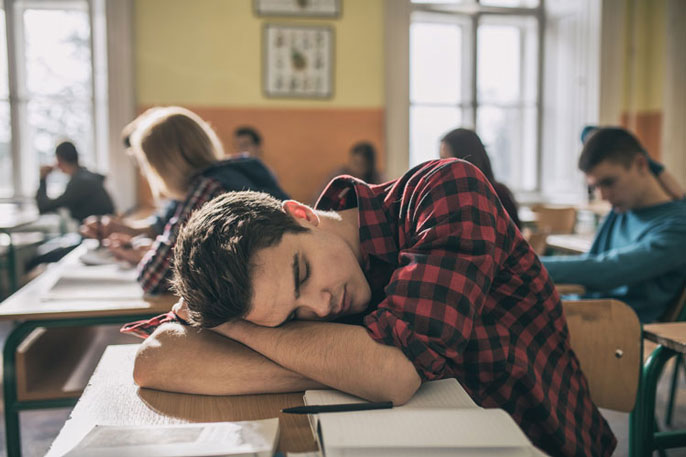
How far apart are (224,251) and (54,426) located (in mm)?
2109

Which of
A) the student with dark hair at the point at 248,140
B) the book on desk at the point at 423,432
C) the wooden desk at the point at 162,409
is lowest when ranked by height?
the wooden desk at the point at 162,409

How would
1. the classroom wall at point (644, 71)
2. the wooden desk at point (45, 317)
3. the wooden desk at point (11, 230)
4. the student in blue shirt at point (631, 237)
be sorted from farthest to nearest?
the classroom wall at point (644, 71)
the wooden desk at point (11, 230)
the student in blue shirt at point (631, 237)
the wooden desk at point (45, 317)

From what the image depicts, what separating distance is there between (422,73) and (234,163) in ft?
14.8

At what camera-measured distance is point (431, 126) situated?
632 cm

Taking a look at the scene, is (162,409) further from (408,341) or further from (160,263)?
(160,263)

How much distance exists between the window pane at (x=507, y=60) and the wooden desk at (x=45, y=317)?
Answer: 5372 millimetres

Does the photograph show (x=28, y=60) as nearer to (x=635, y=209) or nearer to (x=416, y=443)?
(x=635, y=209)

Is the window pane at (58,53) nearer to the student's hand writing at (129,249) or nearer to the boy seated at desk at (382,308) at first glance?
the student's hand writing at (129,249)

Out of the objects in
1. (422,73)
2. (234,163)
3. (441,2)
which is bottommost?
(234,163)

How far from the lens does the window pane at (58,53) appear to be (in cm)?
568

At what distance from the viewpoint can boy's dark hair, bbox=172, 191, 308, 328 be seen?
36.8 inches

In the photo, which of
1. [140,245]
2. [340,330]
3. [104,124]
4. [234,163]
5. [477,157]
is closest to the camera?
[340,330]

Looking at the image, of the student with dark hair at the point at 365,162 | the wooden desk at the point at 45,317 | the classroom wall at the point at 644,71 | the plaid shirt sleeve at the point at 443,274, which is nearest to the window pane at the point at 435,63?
the student with dark hair at the point at 365,162

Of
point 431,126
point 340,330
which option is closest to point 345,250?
point 340,330
